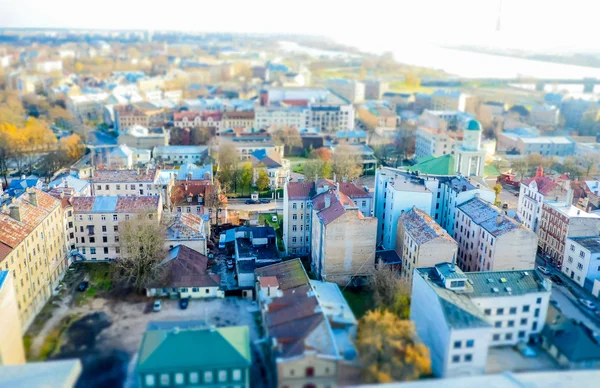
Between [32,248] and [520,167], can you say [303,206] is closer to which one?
[32,248]

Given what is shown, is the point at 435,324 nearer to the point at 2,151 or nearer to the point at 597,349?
the point at 597,349

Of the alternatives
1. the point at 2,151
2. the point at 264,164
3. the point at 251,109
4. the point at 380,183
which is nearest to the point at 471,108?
the point at 251,109

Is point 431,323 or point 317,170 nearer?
point 431,323

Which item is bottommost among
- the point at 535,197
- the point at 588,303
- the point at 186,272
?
the point at 588,303

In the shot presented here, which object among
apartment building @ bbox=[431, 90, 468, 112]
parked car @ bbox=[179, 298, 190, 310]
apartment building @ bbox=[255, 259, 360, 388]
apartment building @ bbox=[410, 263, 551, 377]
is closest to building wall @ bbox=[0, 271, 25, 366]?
parked car @ bbox=[179, 298, 190, 310]

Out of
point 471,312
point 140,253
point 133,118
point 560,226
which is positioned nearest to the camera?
point 471,312

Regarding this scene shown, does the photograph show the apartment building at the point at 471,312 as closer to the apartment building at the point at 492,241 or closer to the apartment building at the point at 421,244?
the apartment building at the point at 421,244

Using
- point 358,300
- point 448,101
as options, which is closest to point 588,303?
point 358,300
